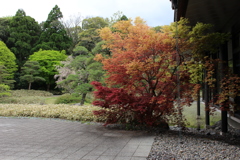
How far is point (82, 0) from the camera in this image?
234 inches

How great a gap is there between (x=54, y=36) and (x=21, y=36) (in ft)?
10.5

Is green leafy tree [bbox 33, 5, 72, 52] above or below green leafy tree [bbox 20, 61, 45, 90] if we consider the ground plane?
above

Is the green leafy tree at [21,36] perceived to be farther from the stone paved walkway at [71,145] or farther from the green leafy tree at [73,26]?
the stone paved walkway at [71,145]

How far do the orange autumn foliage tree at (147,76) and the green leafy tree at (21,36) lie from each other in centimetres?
1788

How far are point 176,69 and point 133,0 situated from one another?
7.48ft

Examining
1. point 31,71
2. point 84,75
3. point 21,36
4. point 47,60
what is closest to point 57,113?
point 84,75

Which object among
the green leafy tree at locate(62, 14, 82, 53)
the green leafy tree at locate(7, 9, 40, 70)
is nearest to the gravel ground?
the green leafy tree at locate(62, 14, 82, 53)

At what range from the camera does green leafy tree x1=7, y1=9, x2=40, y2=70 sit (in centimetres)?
1999

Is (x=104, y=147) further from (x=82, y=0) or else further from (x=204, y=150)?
(x=82, y=0)

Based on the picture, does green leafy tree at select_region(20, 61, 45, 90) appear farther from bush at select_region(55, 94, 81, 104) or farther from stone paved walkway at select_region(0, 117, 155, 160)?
stone paved walkway at select_region(0, 117, 155, 160)

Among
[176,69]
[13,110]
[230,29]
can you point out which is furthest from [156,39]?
[13,110]

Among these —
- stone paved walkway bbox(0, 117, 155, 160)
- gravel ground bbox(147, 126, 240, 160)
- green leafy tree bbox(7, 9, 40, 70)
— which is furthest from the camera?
green leafy tree bbox(7, 9, 40, 70)

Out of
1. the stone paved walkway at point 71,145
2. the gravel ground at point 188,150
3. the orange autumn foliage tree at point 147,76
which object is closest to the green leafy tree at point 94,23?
the orange autumn foliage tree at point 147,76

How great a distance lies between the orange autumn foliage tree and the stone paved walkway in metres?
0.77
